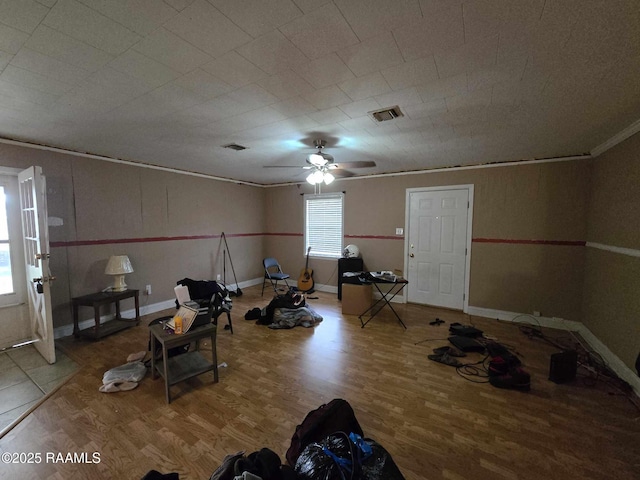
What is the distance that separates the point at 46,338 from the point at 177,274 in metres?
2.03

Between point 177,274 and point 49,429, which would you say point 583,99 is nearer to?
point 49,429

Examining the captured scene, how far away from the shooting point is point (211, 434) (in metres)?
1.82

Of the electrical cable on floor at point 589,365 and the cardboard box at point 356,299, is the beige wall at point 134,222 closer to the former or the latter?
the cardboard box at point 356,299

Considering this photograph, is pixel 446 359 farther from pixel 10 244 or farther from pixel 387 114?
pixel 10 244

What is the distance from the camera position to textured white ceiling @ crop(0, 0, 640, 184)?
3.82 ft

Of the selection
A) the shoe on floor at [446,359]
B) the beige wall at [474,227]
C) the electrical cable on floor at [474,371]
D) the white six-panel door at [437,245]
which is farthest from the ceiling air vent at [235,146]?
the electrical cable on floor at [474,371]

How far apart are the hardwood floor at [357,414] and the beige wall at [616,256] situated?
1.95ft

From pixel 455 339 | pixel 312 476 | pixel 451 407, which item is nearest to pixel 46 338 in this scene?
pixel 312 476

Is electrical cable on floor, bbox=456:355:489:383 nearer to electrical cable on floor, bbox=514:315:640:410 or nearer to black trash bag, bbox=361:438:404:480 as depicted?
electrical cable on floor, bbox=514:315:640:410

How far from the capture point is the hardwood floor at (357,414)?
1606mm

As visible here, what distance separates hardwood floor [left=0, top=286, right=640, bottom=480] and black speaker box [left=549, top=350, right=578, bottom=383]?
0.06 meters

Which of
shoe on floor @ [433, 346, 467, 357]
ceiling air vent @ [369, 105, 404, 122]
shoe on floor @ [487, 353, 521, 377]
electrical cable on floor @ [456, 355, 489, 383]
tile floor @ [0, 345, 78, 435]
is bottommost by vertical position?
electrical cable on floor @ [456, 355, 489, 383]

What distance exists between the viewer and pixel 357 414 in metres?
2.03

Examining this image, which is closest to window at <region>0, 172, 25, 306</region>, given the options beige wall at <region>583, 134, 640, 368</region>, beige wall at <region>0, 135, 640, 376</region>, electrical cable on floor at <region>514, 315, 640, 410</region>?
beige wall at <region>0, 135, 640, 376</region>
